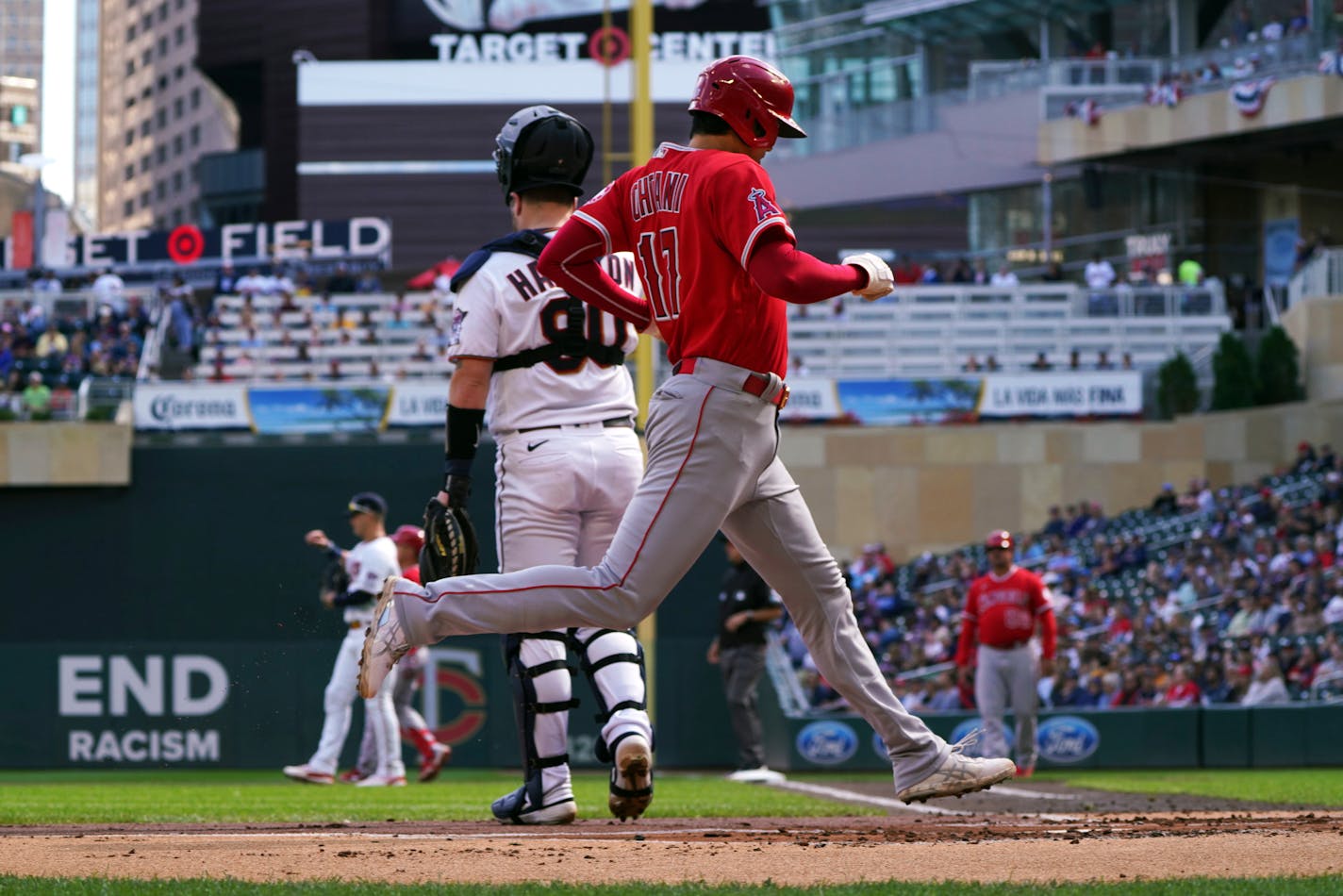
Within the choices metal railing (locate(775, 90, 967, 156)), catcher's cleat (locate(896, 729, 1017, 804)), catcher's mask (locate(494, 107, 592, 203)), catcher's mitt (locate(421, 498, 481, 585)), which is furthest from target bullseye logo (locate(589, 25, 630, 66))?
catcher's cleat (locate(896, 729, 1017, 804))

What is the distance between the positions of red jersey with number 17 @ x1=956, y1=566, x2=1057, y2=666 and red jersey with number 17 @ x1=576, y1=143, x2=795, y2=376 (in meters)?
9.73

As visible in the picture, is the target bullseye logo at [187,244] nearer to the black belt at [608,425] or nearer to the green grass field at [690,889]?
the black belt at [608,425]

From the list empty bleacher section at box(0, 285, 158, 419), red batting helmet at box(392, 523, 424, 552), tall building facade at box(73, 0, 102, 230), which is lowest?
red batting helmet at box(392, 523, 424, 552)

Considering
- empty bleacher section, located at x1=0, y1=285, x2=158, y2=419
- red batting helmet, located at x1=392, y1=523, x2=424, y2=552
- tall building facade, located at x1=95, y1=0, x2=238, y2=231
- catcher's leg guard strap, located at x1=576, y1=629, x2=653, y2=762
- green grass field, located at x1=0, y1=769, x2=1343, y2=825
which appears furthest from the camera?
tall building facade, located at x1=95, y1=0, x2=238, y2=231

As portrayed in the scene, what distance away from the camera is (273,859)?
18.4 feet

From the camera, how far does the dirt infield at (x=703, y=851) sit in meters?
5.17

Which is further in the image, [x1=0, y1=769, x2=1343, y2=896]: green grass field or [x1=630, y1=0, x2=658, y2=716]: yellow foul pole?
[x1=630, y1=0, x2=658, y2=716]: yellow foul pole

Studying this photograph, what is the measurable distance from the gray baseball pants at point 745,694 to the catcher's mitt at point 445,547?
8.88 meters

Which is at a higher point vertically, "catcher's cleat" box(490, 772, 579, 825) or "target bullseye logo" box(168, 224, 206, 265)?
"target bullseye logo" box(168, 224, 206, 265)

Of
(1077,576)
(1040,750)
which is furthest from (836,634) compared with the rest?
(1077,576)

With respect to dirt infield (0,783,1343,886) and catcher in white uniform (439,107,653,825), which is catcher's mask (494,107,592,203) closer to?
catcher in white uniform (439,107,653,825)

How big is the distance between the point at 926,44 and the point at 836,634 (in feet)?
137

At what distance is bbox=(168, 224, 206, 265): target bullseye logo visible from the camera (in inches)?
1640

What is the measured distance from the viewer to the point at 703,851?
5762mm
